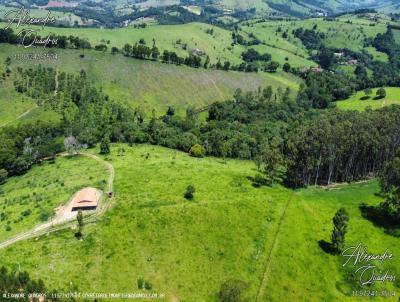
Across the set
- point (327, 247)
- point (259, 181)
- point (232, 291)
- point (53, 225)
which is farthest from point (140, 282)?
point (259, 181)

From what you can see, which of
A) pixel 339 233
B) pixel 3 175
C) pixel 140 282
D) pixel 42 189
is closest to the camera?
pixel 140 282

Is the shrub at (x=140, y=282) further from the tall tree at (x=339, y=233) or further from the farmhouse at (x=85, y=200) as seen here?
the tall tree at (x=339, y=233)

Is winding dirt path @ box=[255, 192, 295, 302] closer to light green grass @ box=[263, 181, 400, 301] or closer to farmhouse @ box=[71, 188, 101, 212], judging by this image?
light green grass @ box=[263, 181, 400, 301]

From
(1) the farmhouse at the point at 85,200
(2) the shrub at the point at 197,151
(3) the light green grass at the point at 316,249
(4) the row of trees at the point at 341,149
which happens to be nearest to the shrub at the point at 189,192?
(1) the farmhouse at the point at 85,200

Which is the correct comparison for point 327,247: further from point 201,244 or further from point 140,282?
point 140,282

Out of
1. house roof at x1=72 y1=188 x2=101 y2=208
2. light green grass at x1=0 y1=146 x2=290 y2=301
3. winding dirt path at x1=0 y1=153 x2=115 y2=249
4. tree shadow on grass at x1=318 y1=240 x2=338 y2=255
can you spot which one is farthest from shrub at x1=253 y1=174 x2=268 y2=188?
house roof at x1=72 y1=188 x2=101 y2=208

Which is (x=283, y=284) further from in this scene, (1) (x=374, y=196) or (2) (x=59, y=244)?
(1) (x=374, y=196)

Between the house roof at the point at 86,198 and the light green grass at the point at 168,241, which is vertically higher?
the house roof at the point at 86,198
